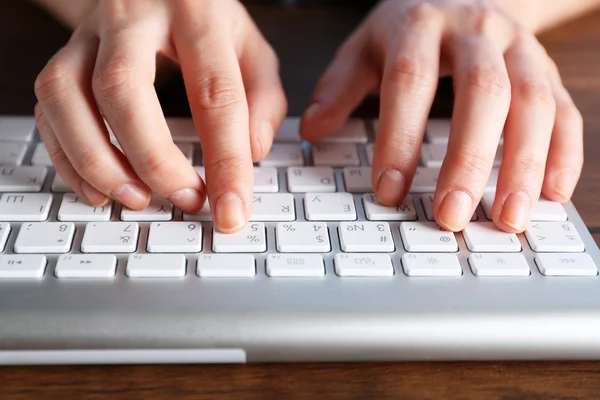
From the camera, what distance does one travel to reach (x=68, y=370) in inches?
13.4

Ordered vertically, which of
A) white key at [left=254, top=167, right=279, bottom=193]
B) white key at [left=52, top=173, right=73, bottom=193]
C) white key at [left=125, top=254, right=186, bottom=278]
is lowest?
white key at [left=52, top=173, right=73, bottom=193]

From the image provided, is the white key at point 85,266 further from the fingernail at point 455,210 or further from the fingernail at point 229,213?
the fingernail at point 455,210

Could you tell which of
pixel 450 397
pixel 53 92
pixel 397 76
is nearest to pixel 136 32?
pixel 53 92

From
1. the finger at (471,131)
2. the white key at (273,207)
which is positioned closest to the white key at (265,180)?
the white key at (273,207)

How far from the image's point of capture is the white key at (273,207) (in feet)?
1.38

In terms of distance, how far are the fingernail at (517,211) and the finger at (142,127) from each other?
0.68 feet

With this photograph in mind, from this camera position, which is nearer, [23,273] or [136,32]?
[23,273]

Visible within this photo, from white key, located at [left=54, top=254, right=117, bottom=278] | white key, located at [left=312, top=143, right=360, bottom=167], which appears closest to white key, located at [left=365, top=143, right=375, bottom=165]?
white key, located at [left=312, top=143, right=360, bottom=167]

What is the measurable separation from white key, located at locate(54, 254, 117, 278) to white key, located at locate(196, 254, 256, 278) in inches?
2.1

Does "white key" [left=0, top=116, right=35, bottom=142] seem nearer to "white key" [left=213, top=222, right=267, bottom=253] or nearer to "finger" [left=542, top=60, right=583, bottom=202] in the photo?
"white key" [left=213, top=222, right=267, bottom=253]

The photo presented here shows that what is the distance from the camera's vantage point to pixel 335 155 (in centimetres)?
50

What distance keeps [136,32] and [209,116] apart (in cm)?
10

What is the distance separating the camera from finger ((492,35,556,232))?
1.39 feet

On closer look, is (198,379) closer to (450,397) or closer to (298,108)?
(450,397)
